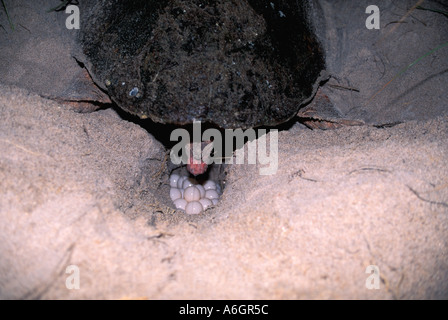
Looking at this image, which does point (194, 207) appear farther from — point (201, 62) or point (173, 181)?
point (201, 62)

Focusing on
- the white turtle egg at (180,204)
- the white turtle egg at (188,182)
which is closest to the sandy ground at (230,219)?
the white turtle egg at (180,204)

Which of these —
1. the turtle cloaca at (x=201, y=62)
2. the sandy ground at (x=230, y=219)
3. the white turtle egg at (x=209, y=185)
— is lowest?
the sandy ground at (x=230, y=219)

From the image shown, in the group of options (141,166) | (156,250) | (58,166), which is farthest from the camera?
(141,166)

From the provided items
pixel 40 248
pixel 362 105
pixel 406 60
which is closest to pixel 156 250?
pixel 40 248

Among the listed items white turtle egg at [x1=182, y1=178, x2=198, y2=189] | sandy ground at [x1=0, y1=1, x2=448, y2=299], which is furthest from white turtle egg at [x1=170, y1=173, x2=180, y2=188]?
sandy ground at [x1=0, y1=1, x2=448, y2=299]

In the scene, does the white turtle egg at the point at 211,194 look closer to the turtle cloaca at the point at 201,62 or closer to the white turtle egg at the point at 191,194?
the white turtle egg at the point at 191,194

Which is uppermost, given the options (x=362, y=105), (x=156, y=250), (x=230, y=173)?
(x=362, y=105)

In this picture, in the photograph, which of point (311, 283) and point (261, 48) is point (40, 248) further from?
point (261, 48)

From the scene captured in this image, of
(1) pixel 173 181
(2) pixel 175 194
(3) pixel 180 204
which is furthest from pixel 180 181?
(3) pixel 180 204
